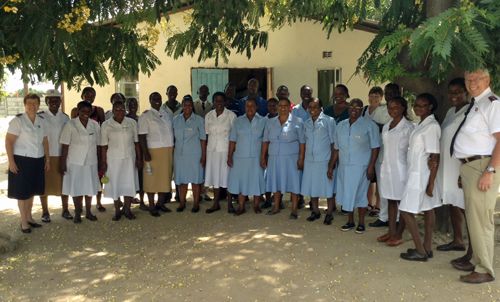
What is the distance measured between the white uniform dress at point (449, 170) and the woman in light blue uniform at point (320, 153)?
1692mm

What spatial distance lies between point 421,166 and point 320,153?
1.83 m

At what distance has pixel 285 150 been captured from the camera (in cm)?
692

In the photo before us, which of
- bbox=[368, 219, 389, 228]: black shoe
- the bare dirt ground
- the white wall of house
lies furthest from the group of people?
the white wall of house

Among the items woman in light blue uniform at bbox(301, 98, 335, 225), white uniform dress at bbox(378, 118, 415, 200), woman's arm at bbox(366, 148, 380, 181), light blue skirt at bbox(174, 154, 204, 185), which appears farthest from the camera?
light blue skirt at bbox(174, 154, 204, 185)

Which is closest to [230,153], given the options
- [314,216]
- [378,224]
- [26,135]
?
[314,216]

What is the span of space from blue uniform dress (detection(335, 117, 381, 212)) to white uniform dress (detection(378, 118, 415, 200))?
1.44ft

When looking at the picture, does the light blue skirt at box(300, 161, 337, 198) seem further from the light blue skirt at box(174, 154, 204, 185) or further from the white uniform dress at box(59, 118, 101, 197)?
the white uniform dress at box(59, 118, 101, 197)

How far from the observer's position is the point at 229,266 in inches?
201

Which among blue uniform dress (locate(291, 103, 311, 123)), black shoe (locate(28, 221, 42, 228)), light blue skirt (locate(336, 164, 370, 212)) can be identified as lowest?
black shoe (locate(28, 221, 42, 228))

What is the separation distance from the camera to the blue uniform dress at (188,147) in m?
7.28

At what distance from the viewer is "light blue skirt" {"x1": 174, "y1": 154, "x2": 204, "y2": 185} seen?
7326mm

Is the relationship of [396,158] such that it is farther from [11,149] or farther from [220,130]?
[11,149]

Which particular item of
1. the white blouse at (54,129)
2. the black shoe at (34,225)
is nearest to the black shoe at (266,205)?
the white blouse at (54,129)

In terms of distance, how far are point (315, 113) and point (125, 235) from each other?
3.26 metres
